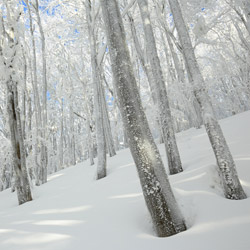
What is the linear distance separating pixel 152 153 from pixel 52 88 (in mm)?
16974

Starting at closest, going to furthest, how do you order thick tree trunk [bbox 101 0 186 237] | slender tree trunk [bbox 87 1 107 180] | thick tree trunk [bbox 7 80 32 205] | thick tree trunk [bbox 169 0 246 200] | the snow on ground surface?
the snow on ground surface, thick tree trunk [bbox 101 0 186 237], thick tree trunk [bbox 169 0 246 200], thick tree trunk [bbox 7 80 32 205], slender tree trunk [bbox 87 1 107 180]

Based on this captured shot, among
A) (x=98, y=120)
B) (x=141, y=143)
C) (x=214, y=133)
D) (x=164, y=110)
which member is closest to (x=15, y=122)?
(x=98, y=120)

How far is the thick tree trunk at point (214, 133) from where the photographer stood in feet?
7.95

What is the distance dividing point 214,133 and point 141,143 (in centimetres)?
120

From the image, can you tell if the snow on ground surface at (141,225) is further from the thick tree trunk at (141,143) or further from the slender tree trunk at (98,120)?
the slender tree trunk at (98,120)

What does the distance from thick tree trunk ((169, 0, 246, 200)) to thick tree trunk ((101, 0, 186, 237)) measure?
878 millimetres

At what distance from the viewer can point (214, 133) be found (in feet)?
8.56

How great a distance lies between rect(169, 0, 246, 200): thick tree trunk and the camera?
2.42m

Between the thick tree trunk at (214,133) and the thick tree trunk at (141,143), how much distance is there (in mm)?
878

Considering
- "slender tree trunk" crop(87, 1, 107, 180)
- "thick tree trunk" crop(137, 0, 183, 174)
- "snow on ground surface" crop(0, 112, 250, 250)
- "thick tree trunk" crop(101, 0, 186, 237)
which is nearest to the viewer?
"snow on ground surface" crop(0, 112, 250, 250)

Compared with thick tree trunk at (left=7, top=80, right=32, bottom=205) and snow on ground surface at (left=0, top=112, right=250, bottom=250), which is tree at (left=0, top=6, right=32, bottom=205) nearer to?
thick tree trunk at (left=7, top=80, right=32, bottom=205)

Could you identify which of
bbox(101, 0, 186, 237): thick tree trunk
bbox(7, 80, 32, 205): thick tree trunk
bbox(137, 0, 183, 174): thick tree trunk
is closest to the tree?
bbox(7, 80, 32, 205): thick tree trunk

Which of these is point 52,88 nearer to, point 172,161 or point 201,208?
point 172,161

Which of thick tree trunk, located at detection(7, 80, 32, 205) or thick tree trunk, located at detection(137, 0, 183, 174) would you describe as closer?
thick tree trunk, located at detection(137, 0, 183, 174)
